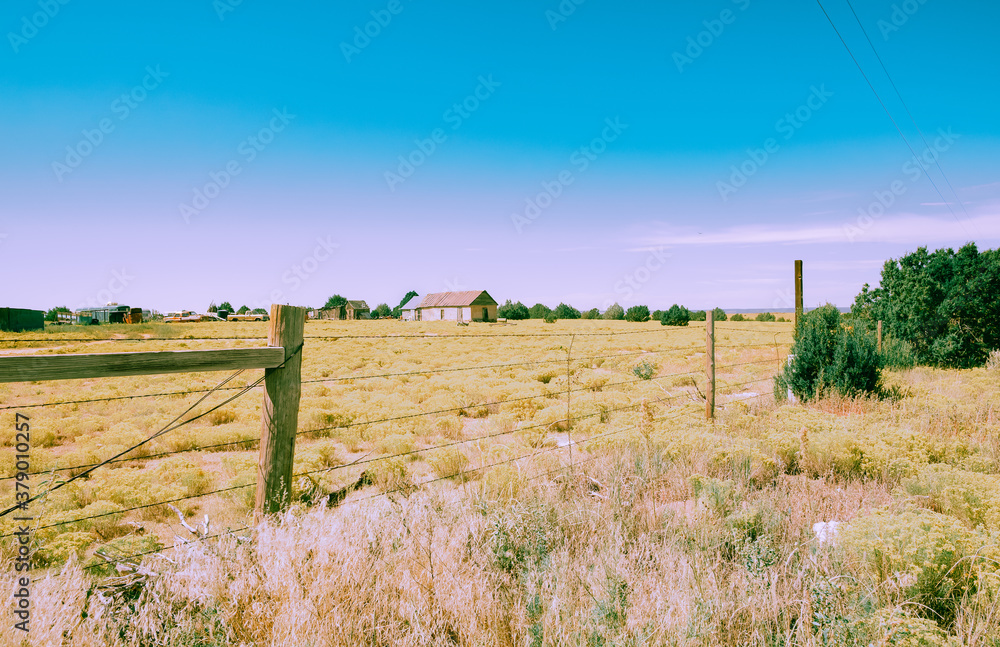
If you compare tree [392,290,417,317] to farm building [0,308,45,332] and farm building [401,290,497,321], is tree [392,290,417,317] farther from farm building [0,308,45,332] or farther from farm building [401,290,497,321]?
farm building [0,308,45,332]

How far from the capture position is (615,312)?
76.9 m

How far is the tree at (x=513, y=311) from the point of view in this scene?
7769cm

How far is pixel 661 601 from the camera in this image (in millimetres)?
2377

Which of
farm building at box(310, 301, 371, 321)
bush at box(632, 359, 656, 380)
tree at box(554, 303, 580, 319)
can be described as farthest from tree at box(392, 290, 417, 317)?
bush at box(632, 359, 656, 380)

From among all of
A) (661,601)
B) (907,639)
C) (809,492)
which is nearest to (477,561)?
(661,601)

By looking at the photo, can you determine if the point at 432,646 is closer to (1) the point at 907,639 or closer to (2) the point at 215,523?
(1) the point at 907,639

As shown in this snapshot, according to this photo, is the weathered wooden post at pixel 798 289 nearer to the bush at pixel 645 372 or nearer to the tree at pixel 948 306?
the bush at pixel 645 372

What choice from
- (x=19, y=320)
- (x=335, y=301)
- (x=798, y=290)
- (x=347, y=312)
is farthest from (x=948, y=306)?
(x=335, y=301)

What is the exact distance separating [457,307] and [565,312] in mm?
18669

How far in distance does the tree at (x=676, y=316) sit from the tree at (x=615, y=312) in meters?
19.0

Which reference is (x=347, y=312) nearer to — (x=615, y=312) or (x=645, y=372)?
(x=615, y=312)

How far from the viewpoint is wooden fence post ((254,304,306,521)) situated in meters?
3.12

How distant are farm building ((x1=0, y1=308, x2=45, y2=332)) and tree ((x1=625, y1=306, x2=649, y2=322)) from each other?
208 feet

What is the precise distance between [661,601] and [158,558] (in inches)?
107
